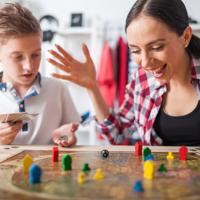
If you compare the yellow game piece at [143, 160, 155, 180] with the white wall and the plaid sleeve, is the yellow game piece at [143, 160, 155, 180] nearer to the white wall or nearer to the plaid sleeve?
the plaid sleeve

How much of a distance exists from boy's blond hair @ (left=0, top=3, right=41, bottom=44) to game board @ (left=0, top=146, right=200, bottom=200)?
51 cm

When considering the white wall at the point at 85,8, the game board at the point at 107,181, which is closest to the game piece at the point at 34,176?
the game board at the point at 107,181

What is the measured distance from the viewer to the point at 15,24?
1.24m

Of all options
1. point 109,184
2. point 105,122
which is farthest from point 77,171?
point 105,122

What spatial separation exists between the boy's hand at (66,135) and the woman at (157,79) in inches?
4.7

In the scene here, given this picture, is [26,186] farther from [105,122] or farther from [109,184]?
[105,122]

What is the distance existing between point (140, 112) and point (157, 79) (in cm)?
19

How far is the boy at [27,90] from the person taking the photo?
122 cm

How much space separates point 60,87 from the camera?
4.75 feet

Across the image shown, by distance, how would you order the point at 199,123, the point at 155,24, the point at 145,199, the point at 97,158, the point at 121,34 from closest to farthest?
the point at 145,199 < the point at 97,158 < the point at 155,24 < the point at 199,123 < the point at 121,34

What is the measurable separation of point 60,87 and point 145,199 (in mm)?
943

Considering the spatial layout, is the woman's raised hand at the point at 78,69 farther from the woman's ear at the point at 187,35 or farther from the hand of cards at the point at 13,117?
the woman's ear at the point at 187,35

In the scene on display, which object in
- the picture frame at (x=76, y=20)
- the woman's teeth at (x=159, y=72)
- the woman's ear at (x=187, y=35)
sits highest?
the picture frame at (x=76, y=20)

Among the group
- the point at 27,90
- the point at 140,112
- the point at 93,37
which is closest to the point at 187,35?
the point at 140,112
